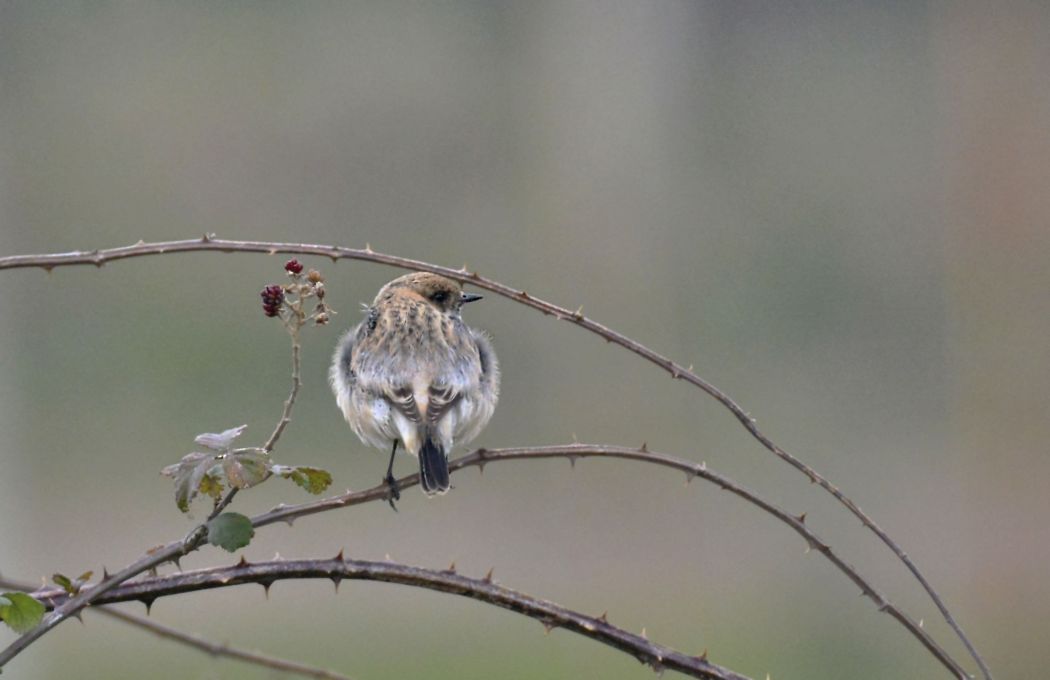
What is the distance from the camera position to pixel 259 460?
1773mm

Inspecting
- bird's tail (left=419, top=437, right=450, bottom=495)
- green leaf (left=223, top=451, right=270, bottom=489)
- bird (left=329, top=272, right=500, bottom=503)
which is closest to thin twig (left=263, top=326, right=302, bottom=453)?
green leaf (left=223, top=451, right=270, bottom=489)

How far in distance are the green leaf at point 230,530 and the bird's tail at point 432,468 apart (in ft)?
3.31

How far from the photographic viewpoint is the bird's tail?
2.81m

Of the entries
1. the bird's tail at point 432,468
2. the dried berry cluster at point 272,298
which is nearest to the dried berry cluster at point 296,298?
the dried berry cluster at point 272,298

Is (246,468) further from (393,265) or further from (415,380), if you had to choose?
(415,380)

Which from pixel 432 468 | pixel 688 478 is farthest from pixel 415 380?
pixel 688 478

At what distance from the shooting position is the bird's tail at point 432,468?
9.23 ft

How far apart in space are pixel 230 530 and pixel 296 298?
0.46 metres

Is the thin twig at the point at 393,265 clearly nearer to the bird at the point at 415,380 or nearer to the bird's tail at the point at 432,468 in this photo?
the bird's tail at the point at 432,468

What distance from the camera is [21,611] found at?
1.61 metres

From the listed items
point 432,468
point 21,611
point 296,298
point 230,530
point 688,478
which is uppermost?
point 432,468

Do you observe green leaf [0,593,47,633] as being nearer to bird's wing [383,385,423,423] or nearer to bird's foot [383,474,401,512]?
bird's foot [383,474,401,512]

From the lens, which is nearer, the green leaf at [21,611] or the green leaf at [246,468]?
the green leaf at [21,611]

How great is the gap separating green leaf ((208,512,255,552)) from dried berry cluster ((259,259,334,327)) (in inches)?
13.7
